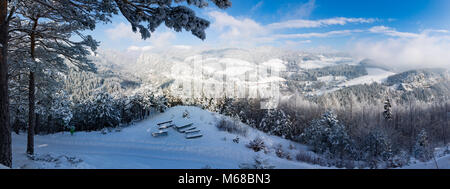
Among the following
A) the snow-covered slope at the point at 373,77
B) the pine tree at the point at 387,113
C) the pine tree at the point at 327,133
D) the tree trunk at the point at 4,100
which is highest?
the snow-covered slope at the point at 373,77

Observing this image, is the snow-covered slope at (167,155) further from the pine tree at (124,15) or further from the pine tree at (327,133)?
the pine tree at (327,133)

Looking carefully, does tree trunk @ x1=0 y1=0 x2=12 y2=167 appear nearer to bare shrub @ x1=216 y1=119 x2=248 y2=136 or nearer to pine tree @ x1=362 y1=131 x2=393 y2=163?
bare shrub @ x1=216 y1=119 x2=248 y2=136

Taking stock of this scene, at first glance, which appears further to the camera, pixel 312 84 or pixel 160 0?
pixel 312 84

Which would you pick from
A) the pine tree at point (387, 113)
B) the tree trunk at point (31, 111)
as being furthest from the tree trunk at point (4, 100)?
the pine tree at point (387, 113)

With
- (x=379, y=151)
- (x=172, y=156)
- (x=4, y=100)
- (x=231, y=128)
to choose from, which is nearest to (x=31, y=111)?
(x=4, y=100)

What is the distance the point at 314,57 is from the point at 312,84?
54.5 meters

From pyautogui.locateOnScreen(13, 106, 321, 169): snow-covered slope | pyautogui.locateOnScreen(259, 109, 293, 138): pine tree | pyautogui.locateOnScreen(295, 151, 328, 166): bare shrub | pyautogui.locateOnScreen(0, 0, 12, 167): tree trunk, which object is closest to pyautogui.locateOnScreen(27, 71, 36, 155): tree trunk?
pyautogui.locateOnScreen(13, 106, 321, 169): snow-covered slope

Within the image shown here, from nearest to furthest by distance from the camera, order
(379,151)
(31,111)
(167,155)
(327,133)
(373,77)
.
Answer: (167,155), (379,151), (31,111), (327,133), (373,77)

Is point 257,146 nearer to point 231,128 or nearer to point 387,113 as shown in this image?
point 231,128

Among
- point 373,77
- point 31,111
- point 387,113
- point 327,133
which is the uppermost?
point 373,77
